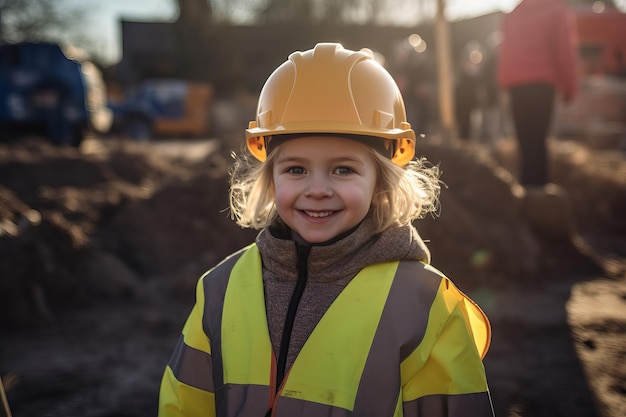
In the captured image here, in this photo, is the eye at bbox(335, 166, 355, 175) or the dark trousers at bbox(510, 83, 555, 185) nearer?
the eye at bbox(335, 166, 355, 175)

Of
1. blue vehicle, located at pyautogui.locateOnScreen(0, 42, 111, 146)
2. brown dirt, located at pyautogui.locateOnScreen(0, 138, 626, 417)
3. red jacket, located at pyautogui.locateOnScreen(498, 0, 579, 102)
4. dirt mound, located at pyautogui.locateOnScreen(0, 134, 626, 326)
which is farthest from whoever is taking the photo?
blue vehicle, located at pyautogui.locateOnScreen(0, 42, 111, 146)

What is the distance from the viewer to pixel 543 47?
16.8 feet

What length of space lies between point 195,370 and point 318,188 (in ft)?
2.13

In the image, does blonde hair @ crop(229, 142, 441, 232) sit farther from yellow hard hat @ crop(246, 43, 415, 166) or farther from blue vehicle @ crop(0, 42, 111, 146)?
blue vehicle @ crop(0, 42, 111, 146)

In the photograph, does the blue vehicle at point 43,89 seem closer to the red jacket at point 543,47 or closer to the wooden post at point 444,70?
the wooden post at point 444,70

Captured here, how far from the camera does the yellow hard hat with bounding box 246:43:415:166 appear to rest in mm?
1896

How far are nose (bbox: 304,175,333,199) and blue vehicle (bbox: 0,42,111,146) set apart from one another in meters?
11.4

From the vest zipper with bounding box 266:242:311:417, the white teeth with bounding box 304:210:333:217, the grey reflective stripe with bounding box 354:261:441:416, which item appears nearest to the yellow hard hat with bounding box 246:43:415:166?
the white teeth with bounding box 304:210:333:217

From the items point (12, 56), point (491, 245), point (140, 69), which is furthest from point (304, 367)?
point (140, 69)

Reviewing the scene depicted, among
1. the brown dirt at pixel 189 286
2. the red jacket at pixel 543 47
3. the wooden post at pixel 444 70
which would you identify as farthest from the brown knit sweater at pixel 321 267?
the wooden post at pixel 444 70

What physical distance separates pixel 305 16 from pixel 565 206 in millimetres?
25166

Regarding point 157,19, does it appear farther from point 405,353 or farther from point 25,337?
point 405,353

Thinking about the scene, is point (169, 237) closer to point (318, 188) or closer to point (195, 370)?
point (195, 370)

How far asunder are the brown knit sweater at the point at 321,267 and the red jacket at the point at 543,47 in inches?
147
